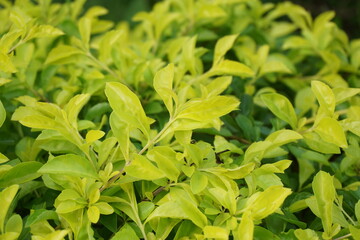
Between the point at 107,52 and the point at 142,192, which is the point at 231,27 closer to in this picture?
the point at 107,52

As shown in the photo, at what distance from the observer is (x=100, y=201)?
2.49 feet

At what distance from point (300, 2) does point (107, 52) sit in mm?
2770

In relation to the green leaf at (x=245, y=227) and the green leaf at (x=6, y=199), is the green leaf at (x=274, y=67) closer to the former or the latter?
the green leaf at (x=245, y=227)

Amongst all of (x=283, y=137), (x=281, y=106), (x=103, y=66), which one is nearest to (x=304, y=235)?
(x=283, y=137)

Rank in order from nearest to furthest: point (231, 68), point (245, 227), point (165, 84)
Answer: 1. point (245, 227)
2. point (165, 84)
3. point (231, 68)

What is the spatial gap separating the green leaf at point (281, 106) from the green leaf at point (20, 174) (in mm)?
475

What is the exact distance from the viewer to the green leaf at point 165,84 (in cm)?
74

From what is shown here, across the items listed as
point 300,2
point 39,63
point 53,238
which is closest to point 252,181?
point 53,238

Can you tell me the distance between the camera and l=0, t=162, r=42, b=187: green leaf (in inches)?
30.5

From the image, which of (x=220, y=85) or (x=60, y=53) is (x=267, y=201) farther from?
(x=60, y=53)

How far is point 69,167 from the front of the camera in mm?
723

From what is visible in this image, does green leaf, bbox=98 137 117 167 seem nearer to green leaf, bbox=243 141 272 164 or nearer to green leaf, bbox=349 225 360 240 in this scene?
green leaf, bbox=243 141 272 164

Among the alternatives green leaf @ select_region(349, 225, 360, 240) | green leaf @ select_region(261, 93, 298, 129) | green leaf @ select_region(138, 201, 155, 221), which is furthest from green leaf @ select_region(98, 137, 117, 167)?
green leaf @ select_region(349, 225, 360, 240)

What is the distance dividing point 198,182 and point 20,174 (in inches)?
12.8
